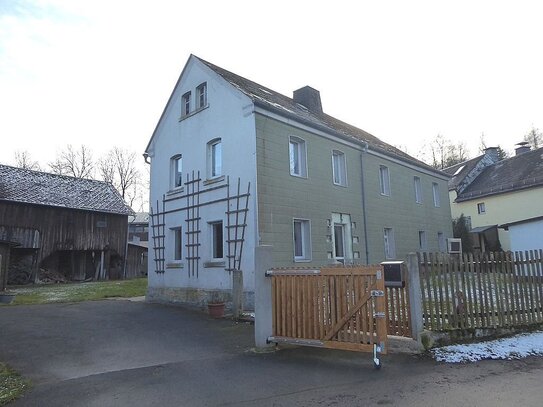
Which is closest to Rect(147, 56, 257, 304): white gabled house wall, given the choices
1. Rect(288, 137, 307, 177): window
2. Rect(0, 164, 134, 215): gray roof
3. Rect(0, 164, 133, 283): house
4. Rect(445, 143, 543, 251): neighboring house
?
Rect(288, 137, 307, 177): window

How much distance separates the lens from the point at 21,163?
50.2m

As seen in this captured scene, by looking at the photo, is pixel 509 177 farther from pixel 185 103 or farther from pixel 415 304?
pixel 415 304

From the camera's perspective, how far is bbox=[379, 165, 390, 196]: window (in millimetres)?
20361

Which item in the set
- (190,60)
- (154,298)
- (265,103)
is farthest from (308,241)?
(190,60)

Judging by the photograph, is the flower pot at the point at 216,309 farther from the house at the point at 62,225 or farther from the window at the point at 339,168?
the house at the point at 62,225

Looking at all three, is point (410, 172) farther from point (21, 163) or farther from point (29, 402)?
point (21, 163)

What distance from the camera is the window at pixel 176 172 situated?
17431mm

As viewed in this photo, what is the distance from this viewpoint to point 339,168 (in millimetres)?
17812

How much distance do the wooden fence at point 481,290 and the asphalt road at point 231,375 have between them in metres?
1.21

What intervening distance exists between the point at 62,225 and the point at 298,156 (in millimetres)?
22401

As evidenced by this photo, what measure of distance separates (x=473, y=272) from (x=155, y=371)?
239 inches

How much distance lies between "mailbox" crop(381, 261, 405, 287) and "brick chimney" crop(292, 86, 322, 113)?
14369 millimetres

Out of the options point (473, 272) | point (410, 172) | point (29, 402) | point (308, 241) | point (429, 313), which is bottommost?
point (29, 402)

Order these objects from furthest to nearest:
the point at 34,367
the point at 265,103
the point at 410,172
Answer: the point at 410,172 → the point at 265,103 → the point at 34,367
